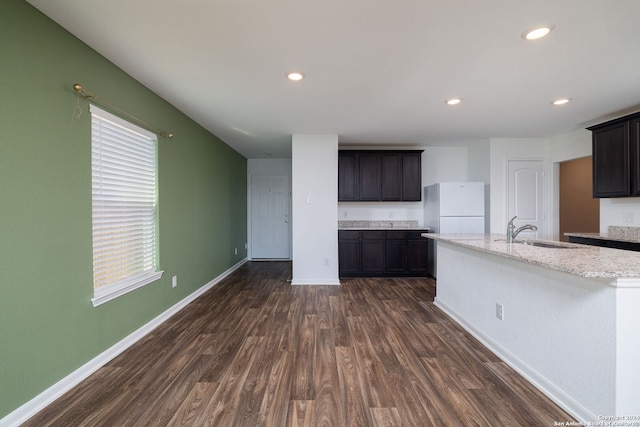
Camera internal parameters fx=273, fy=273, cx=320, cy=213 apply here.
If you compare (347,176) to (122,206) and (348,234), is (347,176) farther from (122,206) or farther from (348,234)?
(122,206)

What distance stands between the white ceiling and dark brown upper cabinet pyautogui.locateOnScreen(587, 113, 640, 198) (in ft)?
0.66

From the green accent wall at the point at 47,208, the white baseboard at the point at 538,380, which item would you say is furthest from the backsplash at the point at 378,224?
the green accent wall at the point at 47,208

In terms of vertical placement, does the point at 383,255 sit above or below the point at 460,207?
below

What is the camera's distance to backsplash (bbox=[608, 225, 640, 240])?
3.44m

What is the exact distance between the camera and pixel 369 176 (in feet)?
16.3

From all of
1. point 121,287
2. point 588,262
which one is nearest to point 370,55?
point 588,262

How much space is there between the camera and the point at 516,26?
5.75 ft

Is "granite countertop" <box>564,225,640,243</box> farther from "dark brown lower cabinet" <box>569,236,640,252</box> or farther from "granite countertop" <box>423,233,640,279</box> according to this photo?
"granite countertop" <box>423,233,640,279</box>

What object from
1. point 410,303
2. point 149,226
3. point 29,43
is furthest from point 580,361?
point 29,43

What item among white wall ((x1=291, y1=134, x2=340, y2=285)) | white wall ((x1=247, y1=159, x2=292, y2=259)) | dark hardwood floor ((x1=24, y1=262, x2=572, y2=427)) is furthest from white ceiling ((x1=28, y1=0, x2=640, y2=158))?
white wall ((x1=247, y1=159, x2=292, y2=259))

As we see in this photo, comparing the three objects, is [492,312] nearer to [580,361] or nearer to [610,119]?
[580,361]

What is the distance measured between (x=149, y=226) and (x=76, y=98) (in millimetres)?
1261

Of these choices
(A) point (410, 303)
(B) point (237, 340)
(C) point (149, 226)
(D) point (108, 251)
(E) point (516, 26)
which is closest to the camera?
(E) point (516, 26)

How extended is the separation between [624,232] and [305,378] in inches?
178
